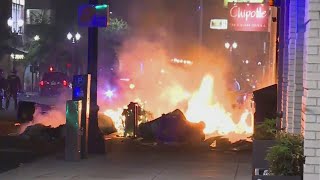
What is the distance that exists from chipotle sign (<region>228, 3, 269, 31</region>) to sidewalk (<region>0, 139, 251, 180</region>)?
21.3 metres

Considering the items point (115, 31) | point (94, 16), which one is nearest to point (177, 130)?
point (94, 16)

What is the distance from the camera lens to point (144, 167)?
1137cm

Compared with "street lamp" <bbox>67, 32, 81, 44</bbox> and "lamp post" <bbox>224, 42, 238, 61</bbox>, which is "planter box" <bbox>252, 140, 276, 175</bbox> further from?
"lamp post" <bbox>224, 42, 238, 61</bbox>

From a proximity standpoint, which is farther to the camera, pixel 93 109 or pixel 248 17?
pixel 248 17

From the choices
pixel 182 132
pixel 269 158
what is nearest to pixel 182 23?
pixel 182 132

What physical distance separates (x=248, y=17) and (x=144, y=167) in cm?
2424

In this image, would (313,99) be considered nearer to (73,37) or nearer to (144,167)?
(144,167)

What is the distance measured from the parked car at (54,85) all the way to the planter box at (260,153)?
3665 centimetres

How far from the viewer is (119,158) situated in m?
12.6

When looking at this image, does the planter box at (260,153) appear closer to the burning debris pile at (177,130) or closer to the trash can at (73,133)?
the trash can at (73,133)

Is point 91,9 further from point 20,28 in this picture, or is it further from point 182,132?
point 20,28

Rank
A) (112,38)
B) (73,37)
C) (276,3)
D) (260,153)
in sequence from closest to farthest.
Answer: (260,153) → (276,3) → (73,37) → (112,38)

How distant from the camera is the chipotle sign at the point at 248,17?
112 feet

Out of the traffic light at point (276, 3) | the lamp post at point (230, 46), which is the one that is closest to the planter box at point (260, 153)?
the traffic light at point (276, 3)
